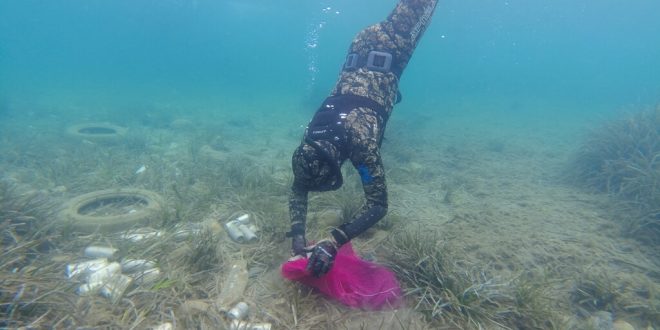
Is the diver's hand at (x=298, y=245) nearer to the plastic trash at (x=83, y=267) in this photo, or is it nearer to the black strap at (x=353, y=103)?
Result: the black strap at (x=353, y=103)

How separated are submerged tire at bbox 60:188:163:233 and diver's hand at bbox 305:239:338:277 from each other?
3.25 metres

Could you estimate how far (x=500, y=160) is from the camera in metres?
10.5

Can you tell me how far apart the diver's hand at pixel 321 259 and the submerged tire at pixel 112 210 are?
10.7 feet

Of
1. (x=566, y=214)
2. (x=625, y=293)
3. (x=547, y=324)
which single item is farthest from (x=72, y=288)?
(x=566, y=214)

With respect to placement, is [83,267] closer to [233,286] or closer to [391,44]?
[233,286]

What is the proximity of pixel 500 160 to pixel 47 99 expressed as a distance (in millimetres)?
26557

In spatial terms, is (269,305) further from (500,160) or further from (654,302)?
(500,160)

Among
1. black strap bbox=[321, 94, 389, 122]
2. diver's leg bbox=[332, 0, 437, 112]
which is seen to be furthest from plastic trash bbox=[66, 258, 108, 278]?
diver's leg bbox=[332, 0, 437, 112]

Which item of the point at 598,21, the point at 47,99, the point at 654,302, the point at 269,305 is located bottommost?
the point at 47,99

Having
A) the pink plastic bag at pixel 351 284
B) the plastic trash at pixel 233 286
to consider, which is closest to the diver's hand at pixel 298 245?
the pink plastic bag at pixel 351 284

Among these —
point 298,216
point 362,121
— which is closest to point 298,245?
point 298,216

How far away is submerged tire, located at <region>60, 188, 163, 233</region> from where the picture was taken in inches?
179

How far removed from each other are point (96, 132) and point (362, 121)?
1209 cm

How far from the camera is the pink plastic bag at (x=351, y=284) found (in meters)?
3.20
